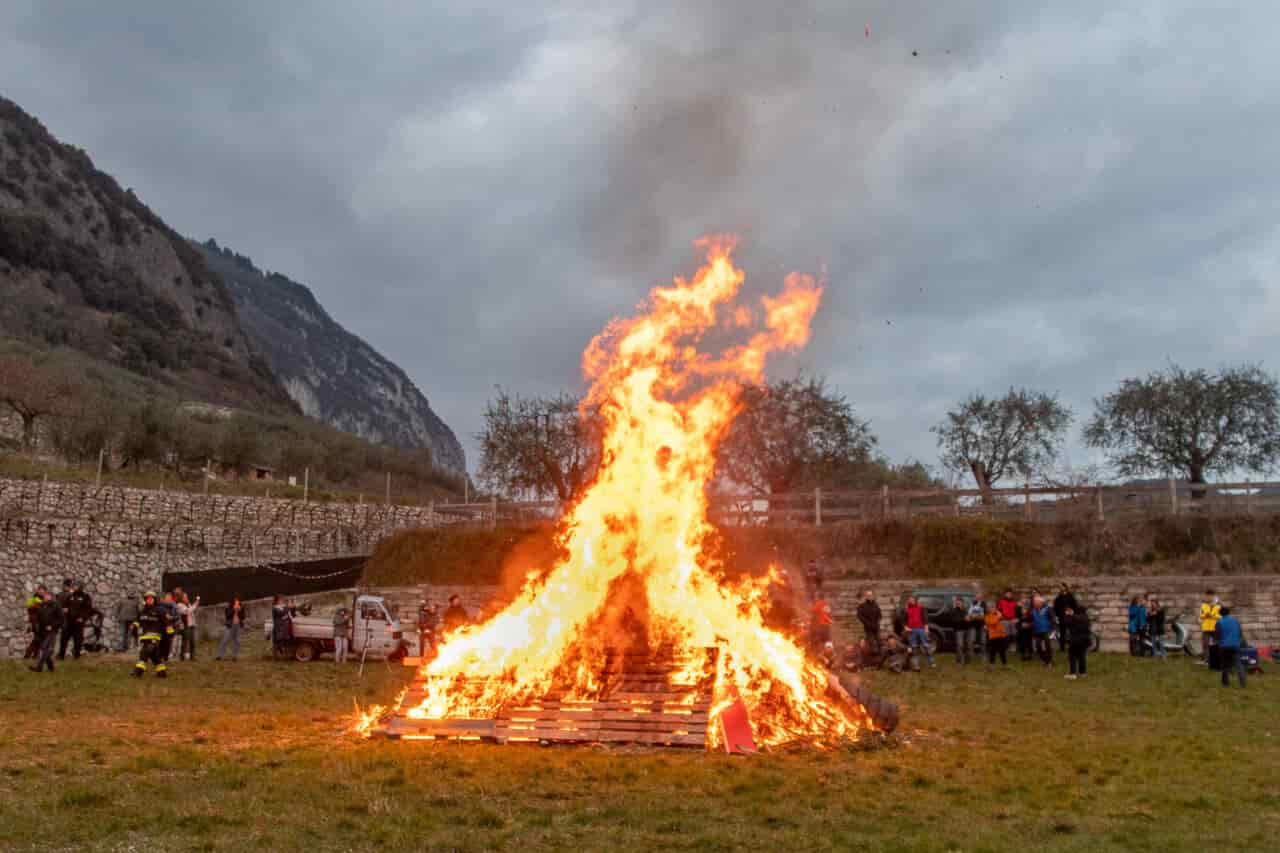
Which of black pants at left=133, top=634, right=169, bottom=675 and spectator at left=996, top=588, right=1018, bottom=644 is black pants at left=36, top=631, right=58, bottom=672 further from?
spectator at left=996, top=588, right=1018, bottom=644

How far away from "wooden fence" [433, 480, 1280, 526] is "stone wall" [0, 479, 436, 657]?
13177mm

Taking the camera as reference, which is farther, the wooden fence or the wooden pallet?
the wooden fence

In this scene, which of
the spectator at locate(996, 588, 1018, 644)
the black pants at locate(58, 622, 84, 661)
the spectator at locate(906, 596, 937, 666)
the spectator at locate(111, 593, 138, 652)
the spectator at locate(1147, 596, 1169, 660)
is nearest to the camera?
the black pants at locate(58, 622, 84, 661)

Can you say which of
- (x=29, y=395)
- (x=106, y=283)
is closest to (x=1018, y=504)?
(x=29, y=395)

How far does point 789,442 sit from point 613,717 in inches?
1039

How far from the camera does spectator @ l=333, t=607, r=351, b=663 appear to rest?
931 inches

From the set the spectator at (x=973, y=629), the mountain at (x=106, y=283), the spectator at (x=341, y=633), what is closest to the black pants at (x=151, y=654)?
the spectator at (x=341, y=633)

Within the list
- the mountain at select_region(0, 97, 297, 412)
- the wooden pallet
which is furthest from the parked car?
the mountain at select_region(0, 97, 297, 412)

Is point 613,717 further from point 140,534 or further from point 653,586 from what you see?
point 140,534

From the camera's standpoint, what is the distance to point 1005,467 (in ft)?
157

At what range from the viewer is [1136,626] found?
23.0 meters

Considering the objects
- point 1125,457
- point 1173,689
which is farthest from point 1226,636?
point 1125,457

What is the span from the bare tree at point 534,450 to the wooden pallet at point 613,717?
27182 millimetres

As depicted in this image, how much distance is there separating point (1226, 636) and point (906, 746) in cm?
939
